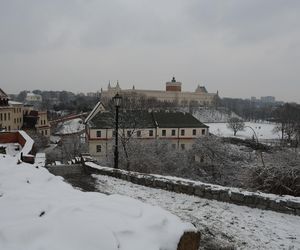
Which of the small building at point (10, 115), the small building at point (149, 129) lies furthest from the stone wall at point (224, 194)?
the small building at point (10, 115)

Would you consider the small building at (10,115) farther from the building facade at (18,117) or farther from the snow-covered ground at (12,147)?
the snow-covered ground at (12,147)

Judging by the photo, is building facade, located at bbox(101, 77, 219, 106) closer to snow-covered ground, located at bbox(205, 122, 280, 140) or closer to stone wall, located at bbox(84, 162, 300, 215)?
snow-covered ground, located at bbox(205, 122, 280, 140)

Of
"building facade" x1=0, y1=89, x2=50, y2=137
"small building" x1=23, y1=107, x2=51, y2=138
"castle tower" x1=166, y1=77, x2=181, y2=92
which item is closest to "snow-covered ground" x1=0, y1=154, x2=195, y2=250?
"building facade" x1=0, y1=89, x2=50, y2=137

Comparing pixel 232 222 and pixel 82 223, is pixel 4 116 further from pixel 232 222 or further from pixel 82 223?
pixel 82 223

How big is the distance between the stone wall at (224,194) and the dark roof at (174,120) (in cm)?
3571

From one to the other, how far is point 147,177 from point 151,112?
127ft

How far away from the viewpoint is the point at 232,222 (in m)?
6.75

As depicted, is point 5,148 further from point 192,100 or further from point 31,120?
point 192,100

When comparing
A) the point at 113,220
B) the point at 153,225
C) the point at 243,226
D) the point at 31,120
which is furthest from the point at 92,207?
the point at 31,120

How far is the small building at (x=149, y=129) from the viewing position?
41.5 metres

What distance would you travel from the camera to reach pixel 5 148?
1480 centimetres

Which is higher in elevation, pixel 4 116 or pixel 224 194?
pixel 224 194

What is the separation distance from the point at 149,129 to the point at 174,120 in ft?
15.9

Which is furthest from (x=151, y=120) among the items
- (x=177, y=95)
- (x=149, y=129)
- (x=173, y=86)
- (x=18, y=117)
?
(x=173, y=86)
